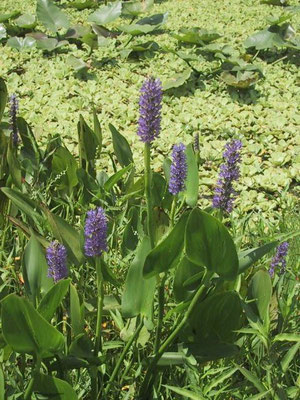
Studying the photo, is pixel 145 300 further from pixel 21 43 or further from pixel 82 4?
pixel 82 4

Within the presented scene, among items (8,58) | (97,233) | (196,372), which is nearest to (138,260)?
(97,233)

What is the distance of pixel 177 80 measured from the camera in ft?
13.0

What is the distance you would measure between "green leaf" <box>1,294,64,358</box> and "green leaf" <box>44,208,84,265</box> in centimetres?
46

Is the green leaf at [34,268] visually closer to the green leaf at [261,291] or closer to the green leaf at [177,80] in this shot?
the green leaf at [261,291]

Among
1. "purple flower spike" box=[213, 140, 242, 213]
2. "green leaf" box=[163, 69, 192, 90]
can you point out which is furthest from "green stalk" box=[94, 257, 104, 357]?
"green leaf" box=[163, 69, 192, 90]

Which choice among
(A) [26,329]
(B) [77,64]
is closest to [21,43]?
(B) [77,64]

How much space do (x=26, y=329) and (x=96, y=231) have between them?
255mm

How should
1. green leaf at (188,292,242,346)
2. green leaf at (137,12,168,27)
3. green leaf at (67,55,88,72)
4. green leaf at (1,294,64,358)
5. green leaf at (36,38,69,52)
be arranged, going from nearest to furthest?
1. green leaf at (1,294,64,358)
2. green leaf at (188,292,242,346)
3. green leaf at (67,55,88,72)
4. green leaf at (36,38,69,52)
5. green leaf at (137,12,168,27)

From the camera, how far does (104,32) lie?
15.3 ft

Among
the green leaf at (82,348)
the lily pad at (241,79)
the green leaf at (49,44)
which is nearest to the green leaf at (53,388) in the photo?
the green leaf at (82,348)

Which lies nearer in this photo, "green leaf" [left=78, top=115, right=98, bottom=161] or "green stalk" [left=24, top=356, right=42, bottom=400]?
"green stalk" [left=24, top=356, right=42, bottom=400]

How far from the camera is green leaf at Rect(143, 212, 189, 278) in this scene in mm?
1392

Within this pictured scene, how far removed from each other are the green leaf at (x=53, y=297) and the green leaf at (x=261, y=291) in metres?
0.59

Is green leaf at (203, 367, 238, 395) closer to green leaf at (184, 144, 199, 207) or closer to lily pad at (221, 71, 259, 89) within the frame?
green leaf at (184, 144, 199, 207)
